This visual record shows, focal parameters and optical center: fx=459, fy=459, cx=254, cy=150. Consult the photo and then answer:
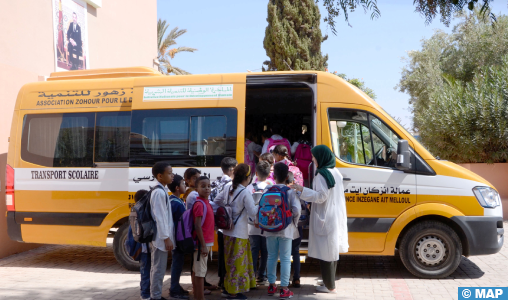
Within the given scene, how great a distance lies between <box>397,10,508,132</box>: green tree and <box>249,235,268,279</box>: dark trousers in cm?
1015

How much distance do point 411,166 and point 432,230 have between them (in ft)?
2.98

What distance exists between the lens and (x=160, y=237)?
16.1 feet

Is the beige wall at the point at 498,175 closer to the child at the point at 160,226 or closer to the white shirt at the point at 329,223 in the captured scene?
the white shirt at the point at 329,223

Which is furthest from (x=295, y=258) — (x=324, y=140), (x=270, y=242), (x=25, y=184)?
(x=25, y=184)

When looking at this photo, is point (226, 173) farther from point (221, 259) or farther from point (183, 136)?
point (183, 136)

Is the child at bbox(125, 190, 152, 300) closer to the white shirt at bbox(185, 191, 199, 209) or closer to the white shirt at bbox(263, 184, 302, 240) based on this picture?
the white shirt at bbox(185, 191, 199, 209)

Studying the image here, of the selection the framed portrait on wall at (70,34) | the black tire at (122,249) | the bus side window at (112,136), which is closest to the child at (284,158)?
the bus side window at (112,136)

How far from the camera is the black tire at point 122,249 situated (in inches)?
271

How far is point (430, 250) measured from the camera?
Result: 622 centimetres

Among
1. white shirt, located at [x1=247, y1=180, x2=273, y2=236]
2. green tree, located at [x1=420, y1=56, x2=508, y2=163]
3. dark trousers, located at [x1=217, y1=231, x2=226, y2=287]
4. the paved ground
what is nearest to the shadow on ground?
the paved ground

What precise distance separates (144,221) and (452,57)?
1779 cm

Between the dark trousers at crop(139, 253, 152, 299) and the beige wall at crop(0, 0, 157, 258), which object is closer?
the dark trousers at crop(139, 253, 152, 299)

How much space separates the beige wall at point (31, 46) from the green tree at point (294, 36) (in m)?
9.34

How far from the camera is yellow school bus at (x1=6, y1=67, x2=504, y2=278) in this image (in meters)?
6.15
